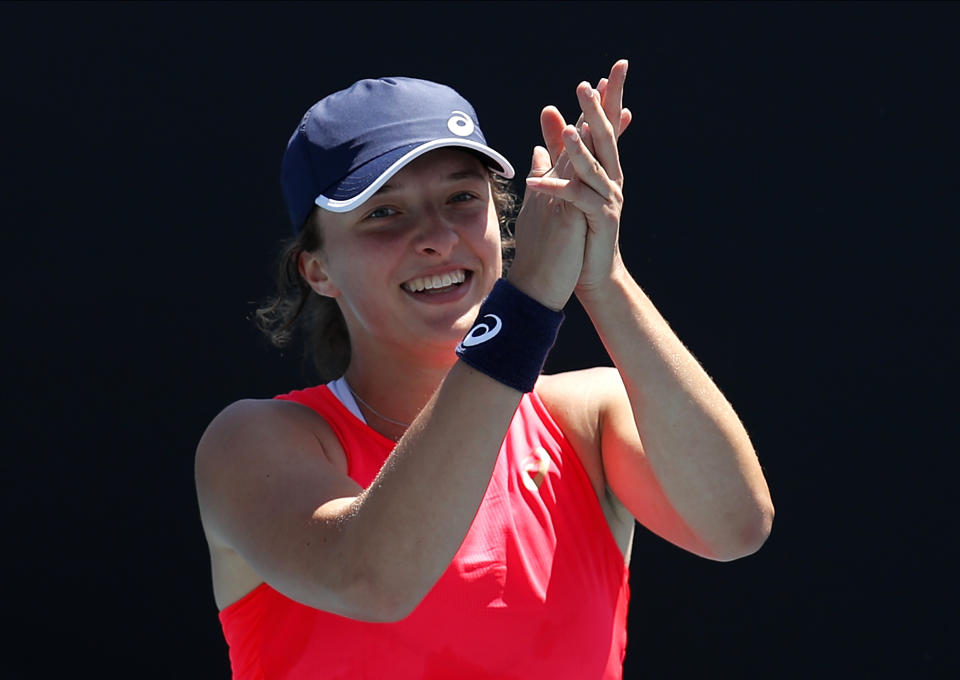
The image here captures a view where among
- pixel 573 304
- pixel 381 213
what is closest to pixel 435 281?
pixel 381 213

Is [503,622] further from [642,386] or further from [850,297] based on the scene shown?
[850,297]

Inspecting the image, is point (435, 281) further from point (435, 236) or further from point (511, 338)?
point (511, 338)

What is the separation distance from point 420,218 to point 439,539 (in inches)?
18.6

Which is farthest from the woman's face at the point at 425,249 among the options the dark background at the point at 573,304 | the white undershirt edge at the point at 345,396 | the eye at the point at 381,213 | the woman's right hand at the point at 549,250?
the dark background at the point at 573,304

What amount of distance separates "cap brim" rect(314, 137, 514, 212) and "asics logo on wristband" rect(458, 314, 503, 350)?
30 centimetres

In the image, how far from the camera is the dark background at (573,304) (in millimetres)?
2398

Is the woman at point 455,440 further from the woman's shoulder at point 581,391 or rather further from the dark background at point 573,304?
the dark background at point 573,304

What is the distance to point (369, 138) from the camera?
145 cm

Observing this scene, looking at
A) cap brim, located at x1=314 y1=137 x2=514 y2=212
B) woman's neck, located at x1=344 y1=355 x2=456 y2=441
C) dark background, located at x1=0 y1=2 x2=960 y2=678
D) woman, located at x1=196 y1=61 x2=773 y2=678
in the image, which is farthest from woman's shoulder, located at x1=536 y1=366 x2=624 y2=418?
dark background, located at x1=0 y1=2 x2=960 y2=678

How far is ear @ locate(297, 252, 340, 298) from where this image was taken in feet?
5.19

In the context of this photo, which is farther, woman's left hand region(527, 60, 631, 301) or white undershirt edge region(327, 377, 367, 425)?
white undershirt edge region(327, 377, 367, 425)

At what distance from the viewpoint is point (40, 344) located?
2398 mm

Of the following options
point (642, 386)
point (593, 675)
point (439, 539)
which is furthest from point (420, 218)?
point (593, 675)

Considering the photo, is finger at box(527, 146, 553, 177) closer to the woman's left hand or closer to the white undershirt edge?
the woman's left hand
